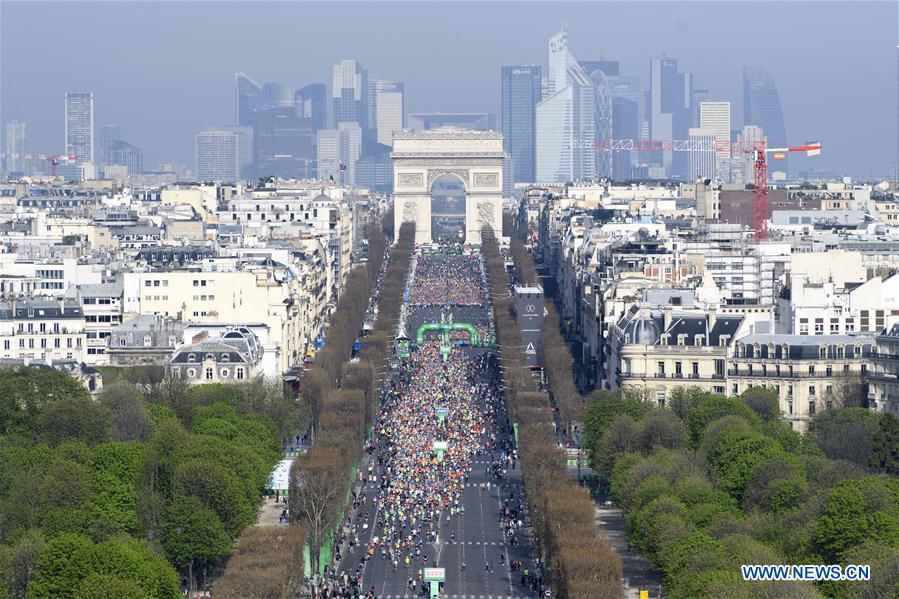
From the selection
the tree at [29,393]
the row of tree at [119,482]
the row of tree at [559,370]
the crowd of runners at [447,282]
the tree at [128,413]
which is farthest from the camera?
the crowd of runners at [447,282]

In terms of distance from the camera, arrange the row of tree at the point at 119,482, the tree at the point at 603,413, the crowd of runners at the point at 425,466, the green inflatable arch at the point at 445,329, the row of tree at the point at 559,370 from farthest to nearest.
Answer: the green inflatable arch at the point at 445,329, the row of tree at the point at 559,370, the tree at the point at 603,413, the crowd of runners at the point at 425,466, the row of tree at the point at 119,482

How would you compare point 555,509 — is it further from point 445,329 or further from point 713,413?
point 445,329

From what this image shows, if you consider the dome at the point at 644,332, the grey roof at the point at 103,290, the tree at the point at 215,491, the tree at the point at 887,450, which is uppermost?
the grey roof at the point at 103,290

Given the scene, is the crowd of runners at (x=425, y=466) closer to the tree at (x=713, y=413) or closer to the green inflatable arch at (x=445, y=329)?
the green inflatable arch at (x=445, y=329)

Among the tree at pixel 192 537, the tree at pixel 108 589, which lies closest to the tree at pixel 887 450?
the tree at pixel 192 537

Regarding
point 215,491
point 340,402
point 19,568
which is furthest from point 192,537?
point 340,402

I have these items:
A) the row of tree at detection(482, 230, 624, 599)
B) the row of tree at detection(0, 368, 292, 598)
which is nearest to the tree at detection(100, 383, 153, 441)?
the row of tree at detection(0, 368, 292, 598)

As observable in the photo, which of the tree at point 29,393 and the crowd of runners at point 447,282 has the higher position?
the crowd of runners at point 447,282

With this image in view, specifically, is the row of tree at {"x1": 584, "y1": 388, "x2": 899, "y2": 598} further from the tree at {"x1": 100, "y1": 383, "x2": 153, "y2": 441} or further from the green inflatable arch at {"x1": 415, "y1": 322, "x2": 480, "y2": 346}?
the green inflatable arch at {"x1": 415, "y1": 322, "x2": 480, "y2": 346}
